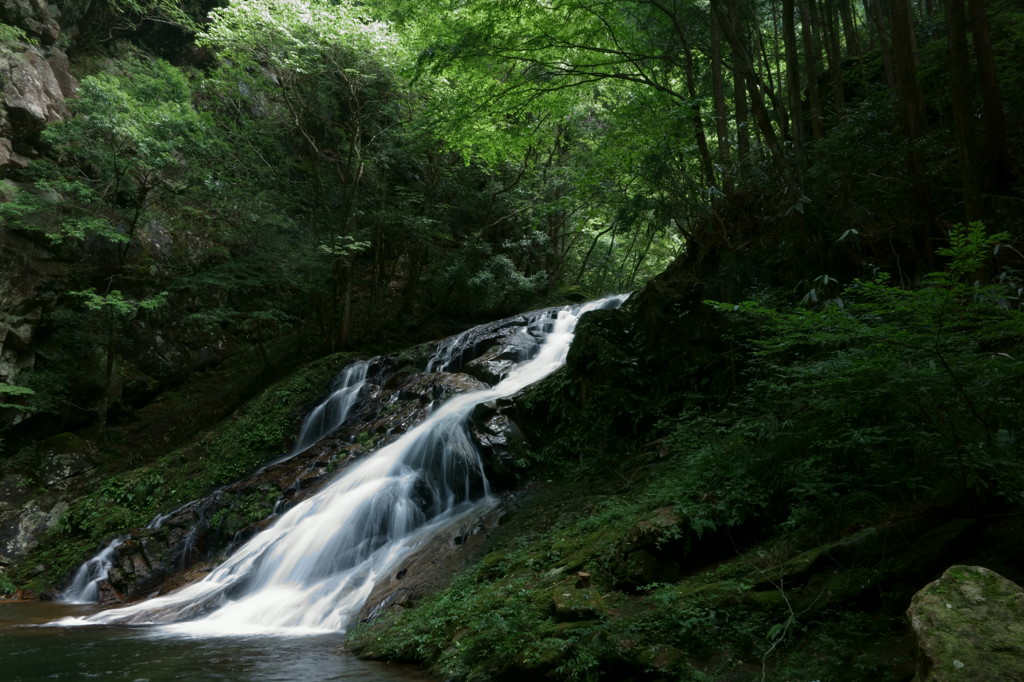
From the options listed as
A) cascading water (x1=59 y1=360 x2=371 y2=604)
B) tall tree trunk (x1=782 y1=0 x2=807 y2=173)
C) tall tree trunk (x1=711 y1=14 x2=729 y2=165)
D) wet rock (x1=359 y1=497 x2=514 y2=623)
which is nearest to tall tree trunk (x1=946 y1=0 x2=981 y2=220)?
tall tree trunk (x1=782 y1=0 x2=807 y2=173)

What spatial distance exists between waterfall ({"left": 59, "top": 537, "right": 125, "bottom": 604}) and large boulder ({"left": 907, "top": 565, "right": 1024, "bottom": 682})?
1120 centimetres

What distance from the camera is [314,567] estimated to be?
812 centimetres

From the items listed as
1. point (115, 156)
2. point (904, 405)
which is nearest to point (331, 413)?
point (115, 156)

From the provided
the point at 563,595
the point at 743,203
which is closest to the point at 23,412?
the point at 563,595

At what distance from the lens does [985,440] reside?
10.7ft

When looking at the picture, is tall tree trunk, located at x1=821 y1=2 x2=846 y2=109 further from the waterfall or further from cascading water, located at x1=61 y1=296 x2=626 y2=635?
the waterfall

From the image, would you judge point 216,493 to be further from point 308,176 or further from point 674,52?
point 674,52

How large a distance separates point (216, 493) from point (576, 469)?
723 centimetres

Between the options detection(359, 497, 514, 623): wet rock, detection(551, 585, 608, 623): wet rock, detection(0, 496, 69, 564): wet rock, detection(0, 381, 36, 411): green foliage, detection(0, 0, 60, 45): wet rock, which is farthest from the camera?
detection(0, 0, 60, 45): wet rock

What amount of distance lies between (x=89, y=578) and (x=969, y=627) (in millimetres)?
11869

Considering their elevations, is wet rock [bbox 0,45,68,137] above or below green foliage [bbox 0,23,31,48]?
below

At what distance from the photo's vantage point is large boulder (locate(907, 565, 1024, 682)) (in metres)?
2.47

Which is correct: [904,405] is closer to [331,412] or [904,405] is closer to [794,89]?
[794,89]

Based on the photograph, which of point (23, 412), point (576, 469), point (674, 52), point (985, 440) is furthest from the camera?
point (23, 412)
